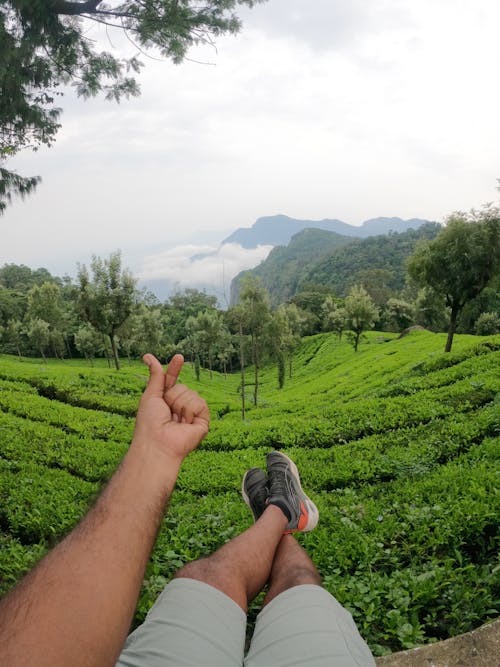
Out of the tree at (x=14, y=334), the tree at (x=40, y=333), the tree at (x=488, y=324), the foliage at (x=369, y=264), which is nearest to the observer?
the tree at (x=488, y=324)

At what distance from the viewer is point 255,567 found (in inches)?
108

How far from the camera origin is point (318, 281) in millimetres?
139125

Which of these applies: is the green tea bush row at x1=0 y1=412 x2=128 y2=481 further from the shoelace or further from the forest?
the shoelace

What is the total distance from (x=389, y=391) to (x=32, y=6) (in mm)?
12453

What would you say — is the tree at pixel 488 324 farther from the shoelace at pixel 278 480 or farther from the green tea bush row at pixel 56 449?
the shoelace at pixel 278 480

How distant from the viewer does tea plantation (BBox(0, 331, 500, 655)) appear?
10.9 feet

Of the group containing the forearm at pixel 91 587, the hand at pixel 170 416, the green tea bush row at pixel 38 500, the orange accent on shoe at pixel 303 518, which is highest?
the hand at pixel 170 416

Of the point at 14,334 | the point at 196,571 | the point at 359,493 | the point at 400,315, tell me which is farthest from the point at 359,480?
the point at 14,334

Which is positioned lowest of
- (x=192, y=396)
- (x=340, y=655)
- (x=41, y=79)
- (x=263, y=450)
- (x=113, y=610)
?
(x=263, y=450)

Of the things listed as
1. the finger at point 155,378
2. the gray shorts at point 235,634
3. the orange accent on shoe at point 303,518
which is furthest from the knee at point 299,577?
the finger at point 155,378

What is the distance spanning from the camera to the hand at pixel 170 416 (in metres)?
2.23

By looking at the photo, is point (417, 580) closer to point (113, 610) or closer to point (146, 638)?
point (146, 638)

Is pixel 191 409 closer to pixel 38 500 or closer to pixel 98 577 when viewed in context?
pixel 98 577

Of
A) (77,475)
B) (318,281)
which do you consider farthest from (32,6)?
(318,281)
